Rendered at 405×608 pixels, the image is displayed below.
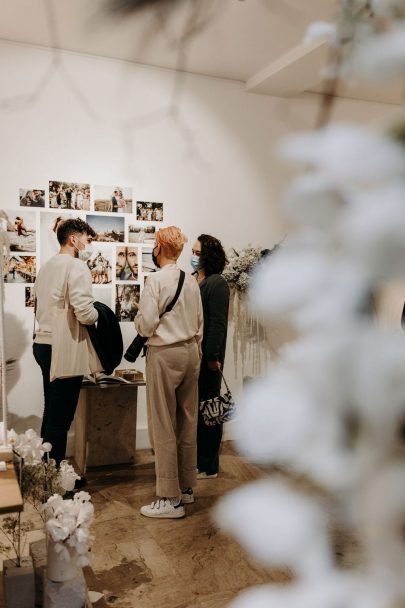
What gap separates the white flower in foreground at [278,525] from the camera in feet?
0.43

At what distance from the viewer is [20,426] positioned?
3902mm

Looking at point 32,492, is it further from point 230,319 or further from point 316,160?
point 230,319

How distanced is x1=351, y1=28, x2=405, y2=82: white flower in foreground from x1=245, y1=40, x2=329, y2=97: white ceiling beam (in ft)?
12.1

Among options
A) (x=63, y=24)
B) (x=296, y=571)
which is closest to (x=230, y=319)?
(x=63, y=24)

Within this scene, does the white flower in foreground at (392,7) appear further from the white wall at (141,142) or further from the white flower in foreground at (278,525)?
the white wall at (141,142)

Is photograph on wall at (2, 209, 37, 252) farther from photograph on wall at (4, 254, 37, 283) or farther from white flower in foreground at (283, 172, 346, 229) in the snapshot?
white flower in foreground at (283, 172, 346, 229)

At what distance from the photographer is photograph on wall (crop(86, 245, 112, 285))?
412 centimetres

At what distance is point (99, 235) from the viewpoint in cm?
412

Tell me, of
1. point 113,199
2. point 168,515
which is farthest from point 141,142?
point 168,515

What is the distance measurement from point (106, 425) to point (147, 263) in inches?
50.5

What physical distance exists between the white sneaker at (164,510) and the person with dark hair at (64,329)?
0.62 m

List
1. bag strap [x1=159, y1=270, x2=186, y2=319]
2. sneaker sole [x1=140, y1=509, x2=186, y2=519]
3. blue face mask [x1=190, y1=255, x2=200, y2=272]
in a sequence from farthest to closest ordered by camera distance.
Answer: blue face mask [x1=190, y1=255, x2=200, y2=272] < sneaker sole [x1=140, y1=509, x2=186, y2=519] < bag strap [x1=159, y1=270, x2=186, y2=319]

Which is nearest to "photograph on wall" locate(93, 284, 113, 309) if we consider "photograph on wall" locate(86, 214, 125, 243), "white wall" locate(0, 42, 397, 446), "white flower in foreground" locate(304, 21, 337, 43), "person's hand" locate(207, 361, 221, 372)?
"white wall" locate(0, 42, 397, 446)

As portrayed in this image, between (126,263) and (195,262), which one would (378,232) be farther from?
(126,263)
